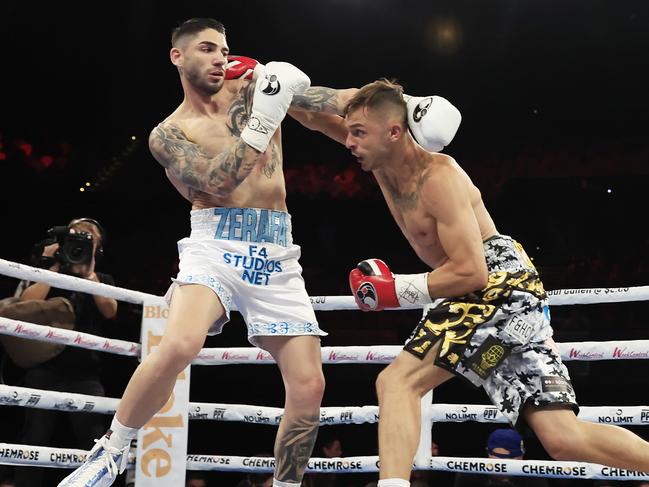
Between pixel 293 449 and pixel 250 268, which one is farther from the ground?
pixel 250 268

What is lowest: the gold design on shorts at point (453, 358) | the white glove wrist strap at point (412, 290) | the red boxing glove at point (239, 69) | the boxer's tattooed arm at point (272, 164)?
the gold design on shorts at point (453, 358)

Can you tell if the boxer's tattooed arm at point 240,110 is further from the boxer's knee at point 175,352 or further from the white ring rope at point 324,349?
the white ring rope at point 324,349

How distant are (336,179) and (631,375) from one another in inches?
165

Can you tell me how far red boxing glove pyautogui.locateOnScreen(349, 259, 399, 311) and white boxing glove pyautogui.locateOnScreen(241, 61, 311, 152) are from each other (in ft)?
1.49

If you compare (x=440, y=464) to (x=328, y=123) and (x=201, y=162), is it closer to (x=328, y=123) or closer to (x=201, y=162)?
(x=328, y=123)

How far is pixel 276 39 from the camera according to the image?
9344mm

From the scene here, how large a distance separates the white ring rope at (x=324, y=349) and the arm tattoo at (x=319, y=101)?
846mm

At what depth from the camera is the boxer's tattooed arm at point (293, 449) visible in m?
2.46

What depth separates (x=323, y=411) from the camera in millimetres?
3154

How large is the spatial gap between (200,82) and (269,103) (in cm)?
33

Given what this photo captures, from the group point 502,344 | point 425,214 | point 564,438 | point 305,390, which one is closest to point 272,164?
point 425,214

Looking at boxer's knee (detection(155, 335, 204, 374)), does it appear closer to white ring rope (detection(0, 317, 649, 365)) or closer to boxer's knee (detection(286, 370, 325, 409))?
boxer's knee (detection(286, 370, 325, 409))

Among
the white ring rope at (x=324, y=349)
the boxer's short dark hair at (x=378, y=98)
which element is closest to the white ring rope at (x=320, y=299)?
the white ring rope at (x=324, y=349)

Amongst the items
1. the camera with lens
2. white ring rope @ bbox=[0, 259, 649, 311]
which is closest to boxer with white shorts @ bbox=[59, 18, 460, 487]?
white ring rope @ bbox=[0, 259, 649, 311]
